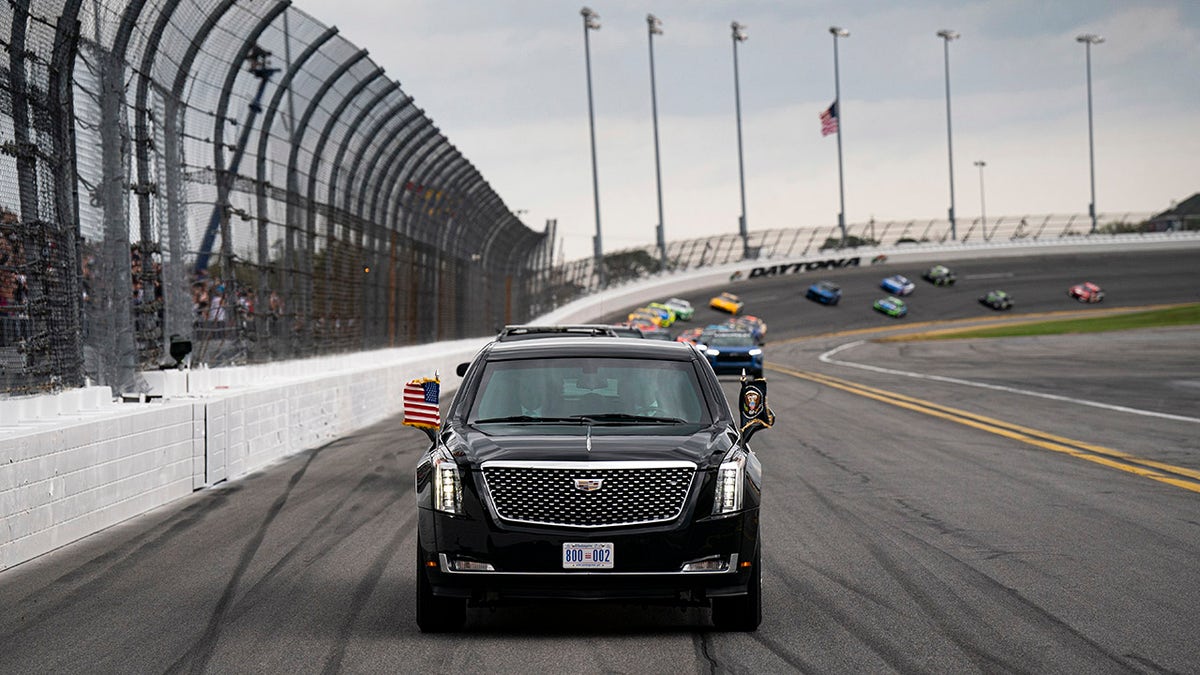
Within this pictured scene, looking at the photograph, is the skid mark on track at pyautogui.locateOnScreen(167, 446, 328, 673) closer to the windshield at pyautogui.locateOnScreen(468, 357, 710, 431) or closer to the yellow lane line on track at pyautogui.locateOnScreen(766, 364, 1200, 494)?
the windshield at pyautogui.locateOnScreen(468, 357, 710, 431)

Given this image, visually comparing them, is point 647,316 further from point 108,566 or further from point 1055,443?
point 108,566

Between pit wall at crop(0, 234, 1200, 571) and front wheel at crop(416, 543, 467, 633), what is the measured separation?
3.39 metres

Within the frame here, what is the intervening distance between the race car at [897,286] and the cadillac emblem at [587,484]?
82788 mm

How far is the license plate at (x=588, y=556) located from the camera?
6.41 m

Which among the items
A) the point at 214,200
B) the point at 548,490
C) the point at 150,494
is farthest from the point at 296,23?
the point at 548,490

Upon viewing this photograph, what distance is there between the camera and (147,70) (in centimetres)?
1388

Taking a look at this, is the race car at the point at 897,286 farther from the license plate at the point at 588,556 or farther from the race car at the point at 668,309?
the license plate at the point at 588,556

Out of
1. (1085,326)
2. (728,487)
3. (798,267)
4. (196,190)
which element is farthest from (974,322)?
(728,487)

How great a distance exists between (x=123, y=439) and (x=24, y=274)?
1519 millimetres

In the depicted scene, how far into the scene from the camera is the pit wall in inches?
364

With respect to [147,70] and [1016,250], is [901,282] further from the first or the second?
[147,70]

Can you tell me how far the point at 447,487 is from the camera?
6.65 meters

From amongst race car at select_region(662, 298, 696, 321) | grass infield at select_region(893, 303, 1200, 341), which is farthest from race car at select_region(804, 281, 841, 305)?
grass infield at select_region(893, 303, 1200, 341)

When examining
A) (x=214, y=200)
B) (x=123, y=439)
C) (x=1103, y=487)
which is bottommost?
(x=1103, y=487)
